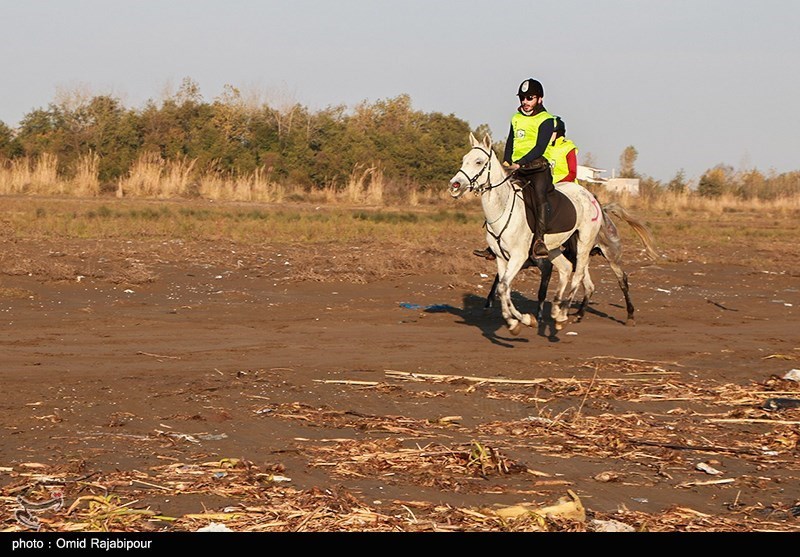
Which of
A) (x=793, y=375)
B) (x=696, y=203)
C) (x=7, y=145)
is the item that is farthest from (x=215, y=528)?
(x=696, y=203)

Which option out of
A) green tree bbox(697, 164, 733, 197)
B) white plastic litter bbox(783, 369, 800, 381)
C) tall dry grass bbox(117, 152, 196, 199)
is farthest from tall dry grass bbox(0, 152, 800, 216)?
white plastic litter bbox(783, 369, 800, 381)

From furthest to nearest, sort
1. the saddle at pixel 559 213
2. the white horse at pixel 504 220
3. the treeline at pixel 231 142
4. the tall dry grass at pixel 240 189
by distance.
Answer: the treeline at pixel 231 142 → the tall dry grass at pixel 240 189 → the saddle at pixel 559 213 → the white horse at pixel 504 220

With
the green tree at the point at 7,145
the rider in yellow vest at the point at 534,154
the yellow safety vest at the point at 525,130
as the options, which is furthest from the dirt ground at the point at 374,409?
the green tree at the point at 7,145

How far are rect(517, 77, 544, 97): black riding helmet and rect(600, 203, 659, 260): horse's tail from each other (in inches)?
115

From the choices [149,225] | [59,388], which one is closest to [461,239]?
[149,225]

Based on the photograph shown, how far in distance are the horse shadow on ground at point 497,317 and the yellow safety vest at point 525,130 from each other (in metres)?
2.07

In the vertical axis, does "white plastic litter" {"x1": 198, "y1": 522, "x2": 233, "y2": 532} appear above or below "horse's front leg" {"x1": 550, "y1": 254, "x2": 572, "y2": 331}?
below

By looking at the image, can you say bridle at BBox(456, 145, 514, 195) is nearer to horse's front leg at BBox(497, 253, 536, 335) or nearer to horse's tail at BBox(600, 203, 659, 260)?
horse's front leg at BBox(497, 253, 536, 335)

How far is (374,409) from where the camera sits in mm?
9133

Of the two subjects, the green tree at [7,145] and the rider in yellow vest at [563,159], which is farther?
the green tree at [7,145]

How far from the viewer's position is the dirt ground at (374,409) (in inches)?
242

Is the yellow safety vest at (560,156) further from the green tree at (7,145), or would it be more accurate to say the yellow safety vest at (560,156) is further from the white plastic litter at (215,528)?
the green tree at (7,145)

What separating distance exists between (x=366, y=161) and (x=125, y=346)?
105ft

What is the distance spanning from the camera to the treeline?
41.2 metres
